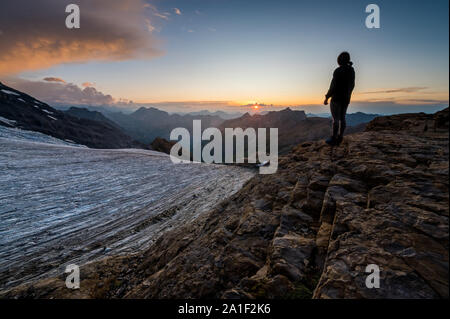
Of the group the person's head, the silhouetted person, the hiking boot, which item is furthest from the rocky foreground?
the person's head

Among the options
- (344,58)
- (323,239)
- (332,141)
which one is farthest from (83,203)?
(344,58)

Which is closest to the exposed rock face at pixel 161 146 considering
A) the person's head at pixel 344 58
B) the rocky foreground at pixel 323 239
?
the rocky foreground at pixel 323 239

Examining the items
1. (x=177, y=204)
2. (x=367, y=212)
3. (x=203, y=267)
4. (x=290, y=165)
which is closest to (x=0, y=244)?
(x=177, y=204)

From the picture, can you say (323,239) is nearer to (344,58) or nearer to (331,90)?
(331,90)

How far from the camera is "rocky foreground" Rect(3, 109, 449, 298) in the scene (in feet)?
15.4

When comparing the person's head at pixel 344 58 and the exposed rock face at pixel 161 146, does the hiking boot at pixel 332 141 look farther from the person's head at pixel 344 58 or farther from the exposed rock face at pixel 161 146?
the exposed rock face at pixel 161 146

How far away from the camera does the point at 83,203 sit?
16391 millimetres

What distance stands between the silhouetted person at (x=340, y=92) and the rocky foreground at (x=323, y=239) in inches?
43.6

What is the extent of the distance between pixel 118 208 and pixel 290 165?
518 inches

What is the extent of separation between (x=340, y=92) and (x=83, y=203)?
19073 millimetres

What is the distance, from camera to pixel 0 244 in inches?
455

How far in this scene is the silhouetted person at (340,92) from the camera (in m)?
10.3

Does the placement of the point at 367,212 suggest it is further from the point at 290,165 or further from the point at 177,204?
the point at 177,204

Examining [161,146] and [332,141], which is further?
[161,146]
